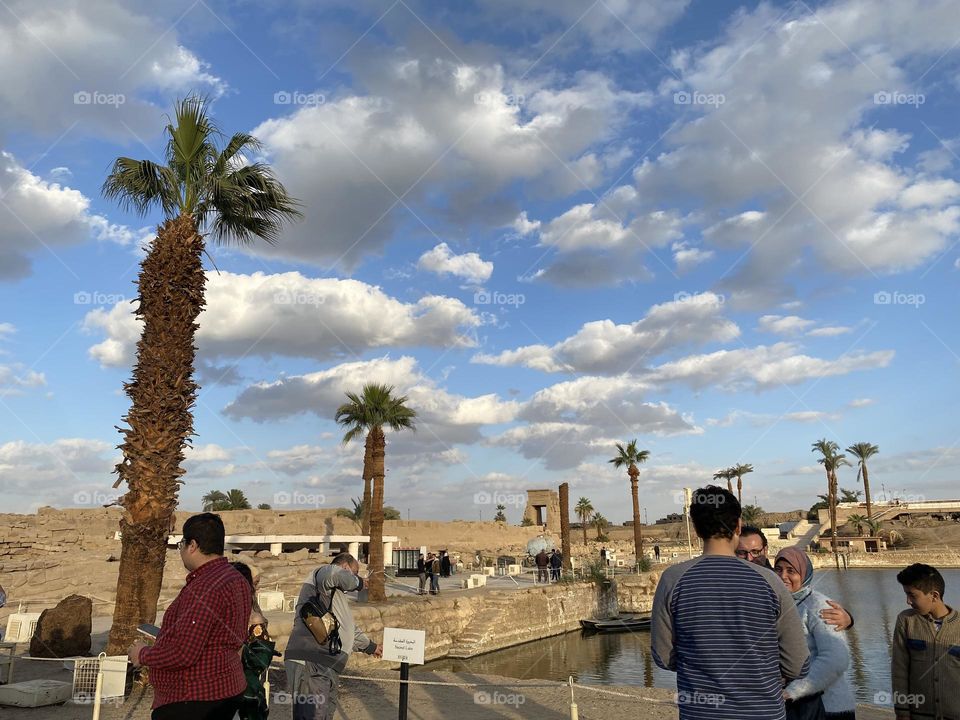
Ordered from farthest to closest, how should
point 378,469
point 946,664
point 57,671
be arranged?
point 378,469 < point 57,671 < point 946,664

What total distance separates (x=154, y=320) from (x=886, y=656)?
2457cm

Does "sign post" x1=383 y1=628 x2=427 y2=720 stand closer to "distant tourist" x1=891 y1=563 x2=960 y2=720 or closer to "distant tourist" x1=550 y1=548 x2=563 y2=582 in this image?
"distant tourist" x1=891 y1=563 x2=960 y2=720

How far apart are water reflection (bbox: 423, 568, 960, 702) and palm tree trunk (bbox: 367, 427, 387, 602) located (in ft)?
9.85

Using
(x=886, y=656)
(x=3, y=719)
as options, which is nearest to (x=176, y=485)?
(x=3, y=719)

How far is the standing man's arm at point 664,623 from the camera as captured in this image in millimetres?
2666

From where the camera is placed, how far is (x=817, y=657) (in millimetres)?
3184

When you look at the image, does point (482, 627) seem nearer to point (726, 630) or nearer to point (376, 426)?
point (376, 426)

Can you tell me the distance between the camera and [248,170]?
1141 cm

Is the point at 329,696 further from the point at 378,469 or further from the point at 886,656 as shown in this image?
the point at 886,656

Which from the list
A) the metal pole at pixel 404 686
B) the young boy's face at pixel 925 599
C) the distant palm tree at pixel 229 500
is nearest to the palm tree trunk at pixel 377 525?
the metal pole at pixel 404 686

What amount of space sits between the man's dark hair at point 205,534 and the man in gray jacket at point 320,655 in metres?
2.05

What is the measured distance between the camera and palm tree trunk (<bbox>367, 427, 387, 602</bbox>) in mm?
20406

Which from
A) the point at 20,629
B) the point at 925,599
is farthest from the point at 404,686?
the point at 20,629

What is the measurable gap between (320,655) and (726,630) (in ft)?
12.9
